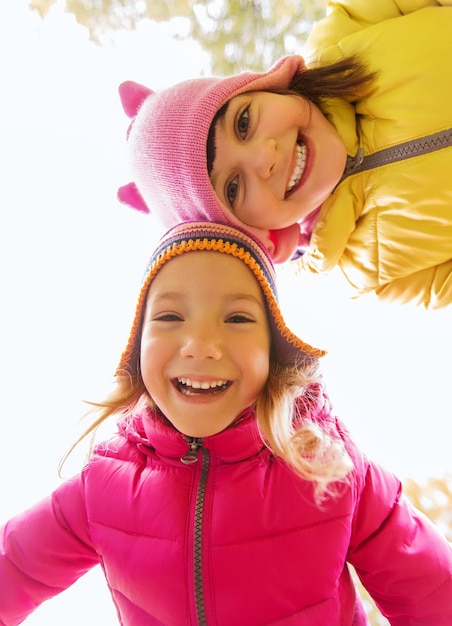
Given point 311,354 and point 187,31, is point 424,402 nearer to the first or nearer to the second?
point 311,354

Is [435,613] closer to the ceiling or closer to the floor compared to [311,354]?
closer to the floor

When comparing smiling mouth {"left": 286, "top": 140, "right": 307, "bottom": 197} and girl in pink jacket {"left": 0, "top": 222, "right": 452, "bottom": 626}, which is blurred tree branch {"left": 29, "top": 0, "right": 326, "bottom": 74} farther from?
girl in pink jacket {"left": 0, "top": 222, "right": 452, "bottom": 626}

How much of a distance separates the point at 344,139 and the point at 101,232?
2.25 feet

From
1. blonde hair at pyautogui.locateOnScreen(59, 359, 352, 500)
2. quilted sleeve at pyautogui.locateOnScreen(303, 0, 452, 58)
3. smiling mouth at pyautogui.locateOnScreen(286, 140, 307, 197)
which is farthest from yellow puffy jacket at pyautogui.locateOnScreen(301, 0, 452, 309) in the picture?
blonde hair at pyautogui.locateOnScreen(59, 359, 352, 500)

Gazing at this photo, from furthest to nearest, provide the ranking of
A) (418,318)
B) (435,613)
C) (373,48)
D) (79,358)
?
1. (418,318)
2. (79,358)
3. (373,48)
4. (435,613)

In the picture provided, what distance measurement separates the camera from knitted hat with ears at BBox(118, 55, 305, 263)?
3.32 ft

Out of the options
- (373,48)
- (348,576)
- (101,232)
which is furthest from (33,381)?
(373,48)

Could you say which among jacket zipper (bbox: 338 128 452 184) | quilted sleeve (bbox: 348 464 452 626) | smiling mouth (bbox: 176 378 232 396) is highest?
jacket zipper (bbox: 338 128 452 184)

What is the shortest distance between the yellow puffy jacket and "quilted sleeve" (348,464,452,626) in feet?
1.54

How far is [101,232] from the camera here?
1429 mm

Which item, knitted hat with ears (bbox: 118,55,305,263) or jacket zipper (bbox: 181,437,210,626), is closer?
jacket zipper (bbox: 181,437,210,626)

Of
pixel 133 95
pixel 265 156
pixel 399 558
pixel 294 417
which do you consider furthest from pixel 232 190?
pixel 399 558

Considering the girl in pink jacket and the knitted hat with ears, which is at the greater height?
the knitted hat with ears

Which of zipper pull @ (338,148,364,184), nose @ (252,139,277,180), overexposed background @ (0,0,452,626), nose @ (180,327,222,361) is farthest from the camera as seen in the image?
overexposed background @ (0,0,452,626)
